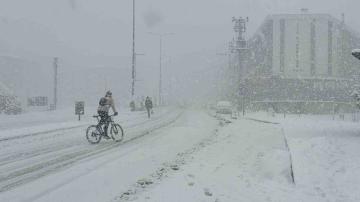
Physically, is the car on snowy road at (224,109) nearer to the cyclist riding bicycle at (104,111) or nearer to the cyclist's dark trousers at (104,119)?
the cyclist riding bicycle at (104,111)

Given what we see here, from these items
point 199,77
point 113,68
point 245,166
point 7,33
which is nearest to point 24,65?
point 113,68

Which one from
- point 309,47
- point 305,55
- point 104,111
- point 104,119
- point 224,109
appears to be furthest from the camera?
point 309,47

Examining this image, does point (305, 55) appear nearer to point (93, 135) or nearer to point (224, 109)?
point (224, 109)

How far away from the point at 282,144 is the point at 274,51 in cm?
6938

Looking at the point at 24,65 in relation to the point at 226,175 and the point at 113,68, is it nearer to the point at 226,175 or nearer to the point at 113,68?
the point at 113,68

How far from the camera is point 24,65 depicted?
357 ft

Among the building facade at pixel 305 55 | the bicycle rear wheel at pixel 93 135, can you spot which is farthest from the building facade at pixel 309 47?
the bicycle rear wheel at pixel 93 135

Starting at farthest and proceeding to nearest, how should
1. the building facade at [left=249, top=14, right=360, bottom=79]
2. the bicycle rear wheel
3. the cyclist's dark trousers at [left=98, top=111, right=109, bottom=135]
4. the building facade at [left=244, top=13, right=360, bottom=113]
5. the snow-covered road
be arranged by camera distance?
the building facade at [left=249, top=14, right=360, bottom=79] < the building facade at [left=244, top=13, right=360, bottom=113] < the cyclist's dark trousers at [left=98, top=111, right=109, bottom=135] < the bicycle rear wheel < the snow-covered road

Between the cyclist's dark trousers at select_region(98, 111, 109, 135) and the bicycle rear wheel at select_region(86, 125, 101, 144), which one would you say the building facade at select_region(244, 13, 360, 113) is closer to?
the cyclist's dark trousers at select_region(98, 111, 109, 135)

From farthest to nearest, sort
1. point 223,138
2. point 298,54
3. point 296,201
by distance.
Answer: point 298,54, point 223,138, point 296,201

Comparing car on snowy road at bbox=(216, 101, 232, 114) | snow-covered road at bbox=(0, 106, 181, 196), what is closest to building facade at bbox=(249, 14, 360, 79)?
car on snowy road at bbox=(216, 101, 232, 114)

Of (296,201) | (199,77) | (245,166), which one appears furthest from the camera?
(199,77)

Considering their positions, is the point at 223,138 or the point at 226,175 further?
the point at 223,138

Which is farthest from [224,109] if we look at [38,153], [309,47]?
[309,47]
